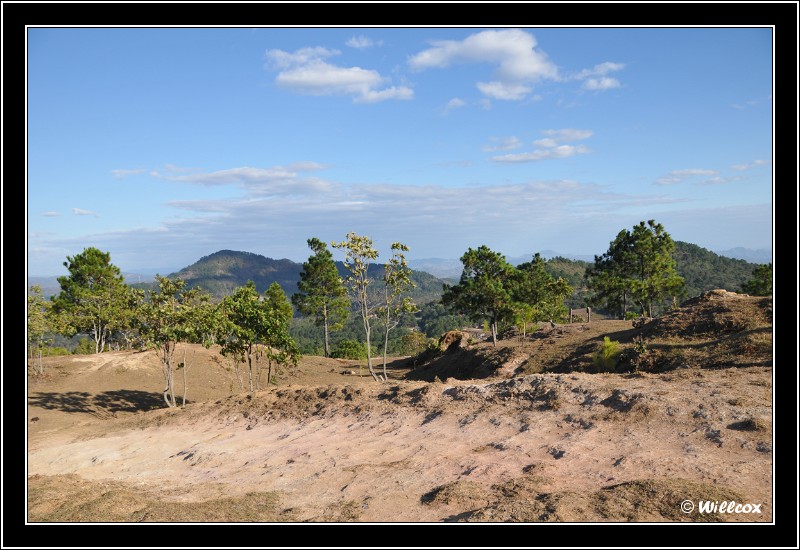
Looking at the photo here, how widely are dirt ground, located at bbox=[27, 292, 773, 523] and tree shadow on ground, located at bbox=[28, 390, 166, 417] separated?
16.3 ft

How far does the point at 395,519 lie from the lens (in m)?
10.1

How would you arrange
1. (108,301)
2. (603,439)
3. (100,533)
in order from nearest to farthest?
1. (100,533)
2. (603,439)
3. (108,301)

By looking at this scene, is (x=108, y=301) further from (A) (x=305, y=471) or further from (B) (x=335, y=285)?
(A) (x=305, y=471)

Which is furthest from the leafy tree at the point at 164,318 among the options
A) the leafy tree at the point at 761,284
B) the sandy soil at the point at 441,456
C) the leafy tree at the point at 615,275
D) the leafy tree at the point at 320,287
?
the leafy tree at the point at 761,284

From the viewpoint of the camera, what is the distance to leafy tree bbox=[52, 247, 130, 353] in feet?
155

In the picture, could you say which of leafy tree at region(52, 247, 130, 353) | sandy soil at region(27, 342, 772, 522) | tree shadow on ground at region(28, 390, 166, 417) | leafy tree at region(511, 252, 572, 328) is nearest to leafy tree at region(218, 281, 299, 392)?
sandy soil at region(27, 342, 772, 522)

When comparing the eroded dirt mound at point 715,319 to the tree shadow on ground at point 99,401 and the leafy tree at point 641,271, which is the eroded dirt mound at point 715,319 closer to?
the leafy tree at point 641,271

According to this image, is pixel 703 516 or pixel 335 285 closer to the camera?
pixel 703 516

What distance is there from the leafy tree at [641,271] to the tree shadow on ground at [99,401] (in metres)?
43.0

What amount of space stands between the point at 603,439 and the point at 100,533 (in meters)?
10.7

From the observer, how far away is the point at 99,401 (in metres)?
30.0

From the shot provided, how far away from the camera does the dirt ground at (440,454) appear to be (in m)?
9.92

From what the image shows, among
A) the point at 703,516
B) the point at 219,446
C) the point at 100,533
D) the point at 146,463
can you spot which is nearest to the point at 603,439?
the point at 703,516

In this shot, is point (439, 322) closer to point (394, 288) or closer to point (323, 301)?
point (323, 301)
